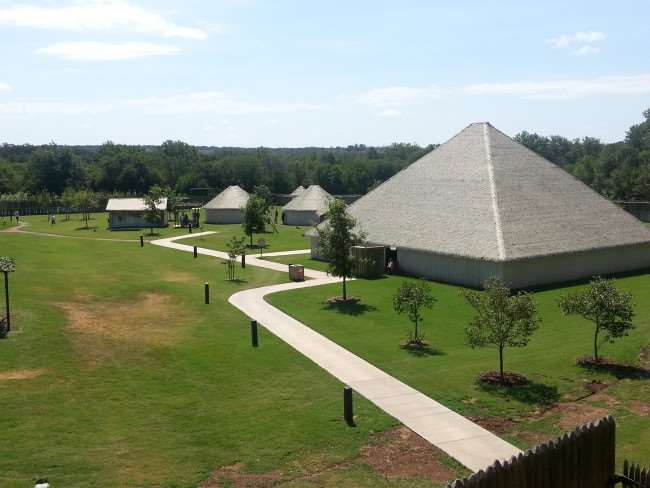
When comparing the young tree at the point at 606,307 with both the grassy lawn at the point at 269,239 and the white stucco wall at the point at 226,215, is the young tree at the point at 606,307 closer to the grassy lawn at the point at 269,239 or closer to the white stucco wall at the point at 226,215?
the grassy lawn at the point at 269,239

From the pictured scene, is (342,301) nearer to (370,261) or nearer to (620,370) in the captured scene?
(370,261)

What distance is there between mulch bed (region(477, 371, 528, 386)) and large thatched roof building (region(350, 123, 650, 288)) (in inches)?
613

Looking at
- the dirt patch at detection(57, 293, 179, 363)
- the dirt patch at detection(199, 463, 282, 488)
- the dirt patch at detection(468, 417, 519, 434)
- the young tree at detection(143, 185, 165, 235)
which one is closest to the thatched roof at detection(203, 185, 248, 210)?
the young tree at detection(143, 185, 165, 235)

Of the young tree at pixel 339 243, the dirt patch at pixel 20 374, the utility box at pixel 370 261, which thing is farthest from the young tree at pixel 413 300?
the utility box at pixel 370 261

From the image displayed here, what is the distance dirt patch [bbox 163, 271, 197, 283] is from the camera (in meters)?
44.0

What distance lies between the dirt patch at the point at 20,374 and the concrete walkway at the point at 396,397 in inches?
390

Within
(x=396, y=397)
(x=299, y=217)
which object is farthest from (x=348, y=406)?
(x=299, y=217)

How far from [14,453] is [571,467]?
13287 millimetres

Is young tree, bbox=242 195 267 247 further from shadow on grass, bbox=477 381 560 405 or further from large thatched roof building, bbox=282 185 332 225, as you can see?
shadow on grass, bbox=477 381 560 405

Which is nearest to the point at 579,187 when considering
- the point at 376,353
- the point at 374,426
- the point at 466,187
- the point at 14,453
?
the point at 466,187

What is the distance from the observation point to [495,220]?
41.7 m

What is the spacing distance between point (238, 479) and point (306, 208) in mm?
68079

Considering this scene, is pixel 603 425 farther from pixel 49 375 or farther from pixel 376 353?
pixel 49 375

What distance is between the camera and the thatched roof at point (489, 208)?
41.1 metres
